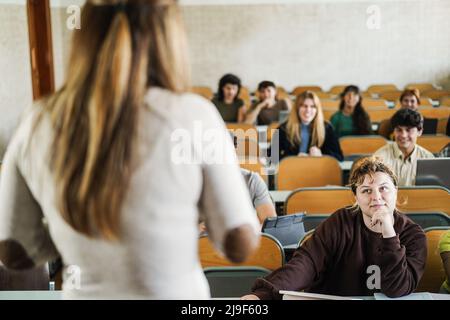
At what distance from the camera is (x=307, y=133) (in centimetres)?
440

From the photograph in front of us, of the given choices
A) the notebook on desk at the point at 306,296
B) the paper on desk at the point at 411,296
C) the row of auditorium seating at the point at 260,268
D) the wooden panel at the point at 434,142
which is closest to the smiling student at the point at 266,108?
the wooden panel at the point at 434,142

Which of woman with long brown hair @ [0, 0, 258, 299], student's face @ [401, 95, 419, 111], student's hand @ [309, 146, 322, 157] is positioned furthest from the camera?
student's face @ [401, 95, 419, 111]

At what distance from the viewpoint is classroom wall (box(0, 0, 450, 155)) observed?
343 inches

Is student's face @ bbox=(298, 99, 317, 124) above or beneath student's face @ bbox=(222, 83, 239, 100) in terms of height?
beneath

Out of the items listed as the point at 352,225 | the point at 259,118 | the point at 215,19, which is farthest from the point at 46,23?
the point at 215,19

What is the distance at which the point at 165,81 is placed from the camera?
0.98 metres

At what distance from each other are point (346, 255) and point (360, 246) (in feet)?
0.19

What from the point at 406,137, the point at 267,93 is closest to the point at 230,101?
the point at 267,93

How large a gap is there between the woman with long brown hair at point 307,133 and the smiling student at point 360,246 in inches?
84.7

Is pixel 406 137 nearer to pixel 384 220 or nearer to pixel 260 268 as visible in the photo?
pixel 384 220

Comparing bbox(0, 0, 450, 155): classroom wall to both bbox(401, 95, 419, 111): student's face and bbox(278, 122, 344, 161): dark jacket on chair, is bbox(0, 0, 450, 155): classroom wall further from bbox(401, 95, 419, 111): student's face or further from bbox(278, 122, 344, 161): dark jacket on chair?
bbox(278, 122, 344, 161): dark jacket on chair

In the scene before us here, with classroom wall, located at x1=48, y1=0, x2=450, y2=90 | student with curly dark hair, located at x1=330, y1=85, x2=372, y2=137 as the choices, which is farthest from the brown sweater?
classroom wall, located at x1=48, y1=0, x2=450, y2=90

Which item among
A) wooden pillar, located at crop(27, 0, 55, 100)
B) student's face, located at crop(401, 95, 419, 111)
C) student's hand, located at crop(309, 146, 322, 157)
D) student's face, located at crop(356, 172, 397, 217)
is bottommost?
student's hand, located at crop(309, 146, 322, 157)
